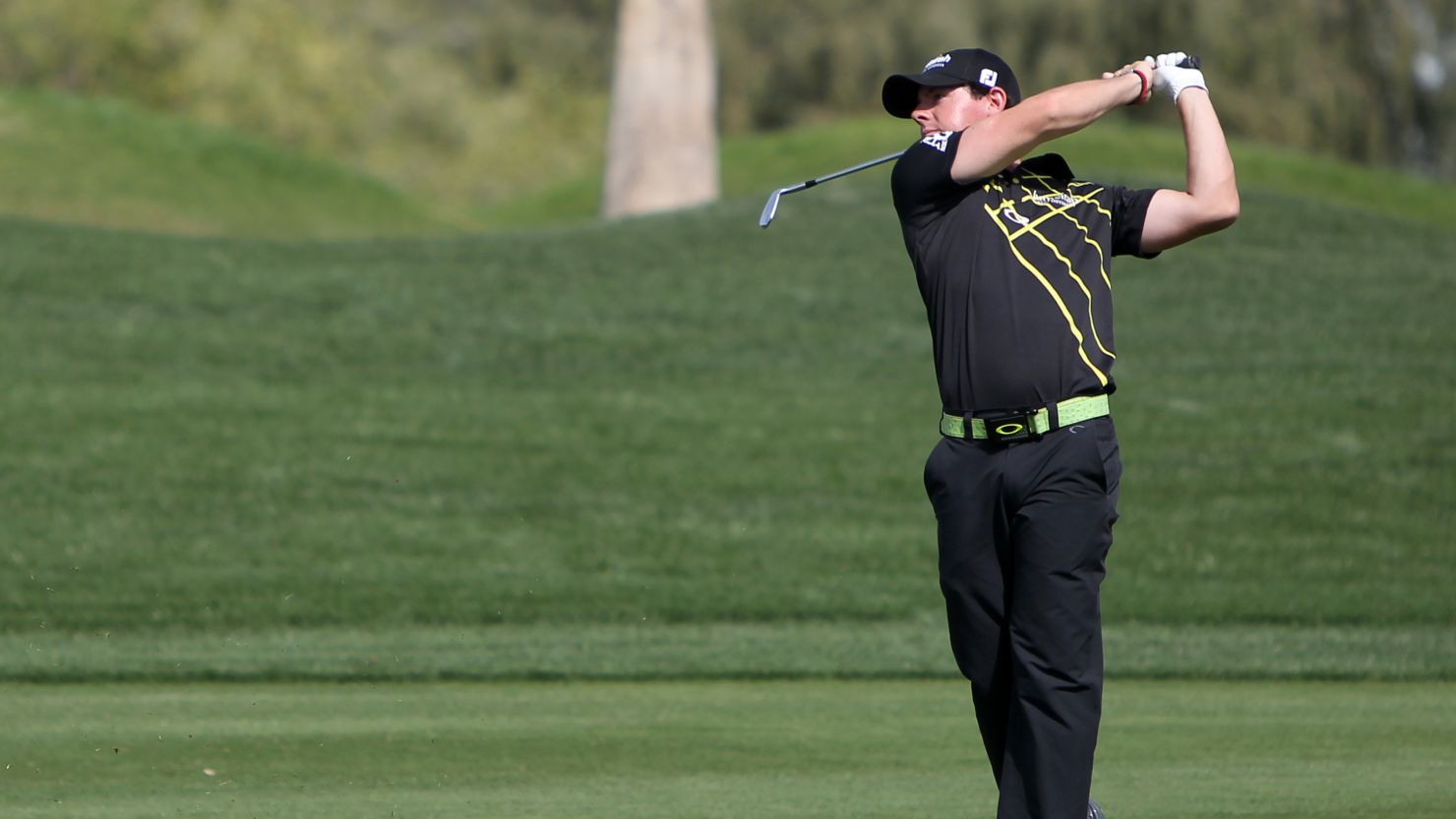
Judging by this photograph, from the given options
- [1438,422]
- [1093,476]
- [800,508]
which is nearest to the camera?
[1093,476]

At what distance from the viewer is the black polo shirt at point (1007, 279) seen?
4.78 metres

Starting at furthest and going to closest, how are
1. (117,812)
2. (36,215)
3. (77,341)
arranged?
(36,215), (77,341), (117,812)

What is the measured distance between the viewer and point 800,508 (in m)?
14.1

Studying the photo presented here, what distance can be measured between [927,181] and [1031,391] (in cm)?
56

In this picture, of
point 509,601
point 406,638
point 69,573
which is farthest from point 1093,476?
point 69,573

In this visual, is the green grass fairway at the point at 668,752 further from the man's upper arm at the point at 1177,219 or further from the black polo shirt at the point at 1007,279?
the man's upper arm at the point at 1177,219

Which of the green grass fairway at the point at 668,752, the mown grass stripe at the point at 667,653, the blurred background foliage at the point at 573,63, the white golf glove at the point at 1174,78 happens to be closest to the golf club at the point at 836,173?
the white golf glove at the point at 1174,78

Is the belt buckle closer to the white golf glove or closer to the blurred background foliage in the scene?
the white golf glove

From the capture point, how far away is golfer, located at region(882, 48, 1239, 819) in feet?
15.6

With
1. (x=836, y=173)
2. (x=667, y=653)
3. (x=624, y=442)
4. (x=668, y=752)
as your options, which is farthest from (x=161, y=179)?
(x=836, y=173)

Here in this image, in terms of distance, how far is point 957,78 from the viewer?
16.6 ft

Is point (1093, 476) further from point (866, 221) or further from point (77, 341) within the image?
point (866, 221)

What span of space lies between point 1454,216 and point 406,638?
2497cm

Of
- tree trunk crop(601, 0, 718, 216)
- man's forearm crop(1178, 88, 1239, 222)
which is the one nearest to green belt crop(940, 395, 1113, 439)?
man's forearm crop(1178, 88, 1239, 222)
